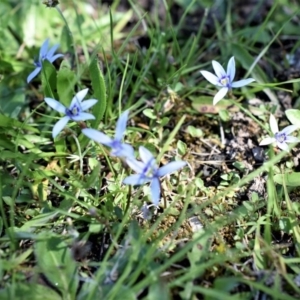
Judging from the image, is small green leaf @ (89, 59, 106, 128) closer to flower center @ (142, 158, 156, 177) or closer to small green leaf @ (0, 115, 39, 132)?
small green leaf @ (0, 115, 39, 132)

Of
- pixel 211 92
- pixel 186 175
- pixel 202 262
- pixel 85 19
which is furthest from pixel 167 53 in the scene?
pixel 202 262

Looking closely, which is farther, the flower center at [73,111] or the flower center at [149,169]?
the flower center at [73,111]

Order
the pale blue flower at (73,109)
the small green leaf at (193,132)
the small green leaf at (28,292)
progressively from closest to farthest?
the small green leaf at (28,292) < the pale blue flower at (73,109) < the small green leaf at (193,132)

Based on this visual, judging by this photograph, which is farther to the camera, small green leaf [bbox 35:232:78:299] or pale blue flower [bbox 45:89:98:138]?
pale blue flower [bbox 45:89:98:138]

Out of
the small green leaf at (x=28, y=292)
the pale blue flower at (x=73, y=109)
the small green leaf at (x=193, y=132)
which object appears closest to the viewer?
the small green leaf at (x=28, y=292)

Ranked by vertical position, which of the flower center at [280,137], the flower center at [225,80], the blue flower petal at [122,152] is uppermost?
the blue flower petal at [122,152]

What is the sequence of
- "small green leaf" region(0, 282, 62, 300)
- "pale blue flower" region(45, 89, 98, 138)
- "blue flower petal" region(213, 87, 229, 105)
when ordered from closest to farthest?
"small green leaf" region(0, 282, 62, 300), "pale blue flower" region(45, 89, 98, 138), "blue flower petal" region(213, 87, 229, 105)

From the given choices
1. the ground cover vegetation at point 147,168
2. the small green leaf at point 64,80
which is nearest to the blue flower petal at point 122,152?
the ground cover vegetation at point 147,168

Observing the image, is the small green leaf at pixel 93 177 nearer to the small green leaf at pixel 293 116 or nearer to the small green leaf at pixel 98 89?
the small green leaf at pixel 98 89

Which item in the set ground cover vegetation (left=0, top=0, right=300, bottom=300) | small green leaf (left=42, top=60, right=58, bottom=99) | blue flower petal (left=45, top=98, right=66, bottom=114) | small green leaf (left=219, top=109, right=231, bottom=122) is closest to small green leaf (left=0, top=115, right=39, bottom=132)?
ground cover vegetation (left=0, top=0, right=300, bottom=300)

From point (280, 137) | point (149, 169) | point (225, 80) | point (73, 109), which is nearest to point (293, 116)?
point (280, 137)
